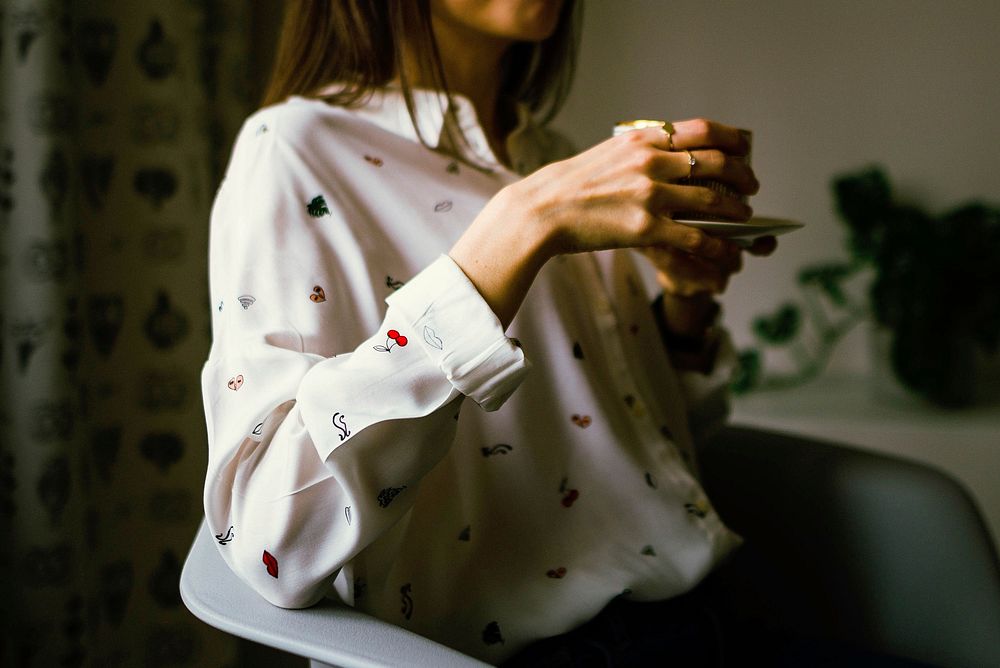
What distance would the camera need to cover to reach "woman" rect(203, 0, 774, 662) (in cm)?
52

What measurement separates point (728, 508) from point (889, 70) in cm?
129

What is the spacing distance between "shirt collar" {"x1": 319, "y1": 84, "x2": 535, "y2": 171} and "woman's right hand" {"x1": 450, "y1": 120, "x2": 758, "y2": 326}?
242mm

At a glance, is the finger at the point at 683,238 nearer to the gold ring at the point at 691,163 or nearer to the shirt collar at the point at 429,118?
the gold ring at the point at 691,163

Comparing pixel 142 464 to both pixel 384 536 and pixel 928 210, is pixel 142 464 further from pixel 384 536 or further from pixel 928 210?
pixel 928 210

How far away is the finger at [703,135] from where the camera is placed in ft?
2.00

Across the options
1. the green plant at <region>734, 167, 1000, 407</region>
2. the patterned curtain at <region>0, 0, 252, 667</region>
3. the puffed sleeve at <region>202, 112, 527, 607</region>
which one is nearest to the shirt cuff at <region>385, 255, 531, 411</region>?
the puffed sleeve at <region>202, 112, 527, 607</region>

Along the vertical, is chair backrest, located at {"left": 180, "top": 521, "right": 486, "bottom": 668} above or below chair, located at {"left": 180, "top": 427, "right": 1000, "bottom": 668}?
above

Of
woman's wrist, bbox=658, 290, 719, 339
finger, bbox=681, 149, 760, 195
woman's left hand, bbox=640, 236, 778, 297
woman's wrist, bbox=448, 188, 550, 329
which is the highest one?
finger, bbox=681, 149, 760, 195

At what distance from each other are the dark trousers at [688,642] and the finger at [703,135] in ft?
Answer: 1.23

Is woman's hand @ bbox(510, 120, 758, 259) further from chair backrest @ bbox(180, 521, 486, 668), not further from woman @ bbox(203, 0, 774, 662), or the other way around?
chair backrest @ bbox(180, 521, 486, 668)

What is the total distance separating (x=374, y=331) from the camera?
25.9 inches

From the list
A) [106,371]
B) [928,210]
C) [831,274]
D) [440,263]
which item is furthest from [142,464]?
[928,210]

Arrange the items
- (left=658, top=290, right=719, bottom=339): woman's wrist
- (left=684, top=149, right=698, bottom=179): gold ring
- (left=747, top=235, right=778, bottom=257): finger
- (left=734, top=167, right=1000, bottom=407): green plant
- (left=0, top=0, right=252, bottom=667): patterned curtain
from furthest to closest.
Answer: (left=734, top=167, right=1000, bottom=407): green plant < (left=0, top=0, right=252, bottom=667): patterned curtain < (left=658, top=290, right=719, bottom=339): woman's wrist < (left=747, top=235, right=778, bottom=257): finger < (left=684, top=149, right=698, bottom=179): gold ring

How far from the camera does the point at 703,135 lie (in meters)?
0.61
